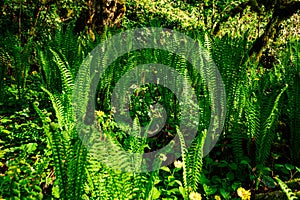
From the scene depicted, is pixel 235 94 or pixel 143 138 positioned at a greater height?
pixel 235 94

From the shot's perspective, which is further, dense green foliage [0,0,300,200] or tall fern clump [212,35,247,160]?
tall fern clump [212,35,247,160]

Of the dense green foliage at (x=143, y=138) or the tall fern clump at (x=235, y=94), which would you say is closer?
the dense green foliage at (x=143, y=138)

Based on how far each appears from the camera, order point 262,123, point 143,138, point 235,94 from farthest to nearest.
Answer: point 235,94 → point 262,123 → point 143,138

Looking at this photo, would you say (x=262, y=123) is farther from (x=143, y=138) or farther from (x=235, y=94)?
(x=143, y=138)

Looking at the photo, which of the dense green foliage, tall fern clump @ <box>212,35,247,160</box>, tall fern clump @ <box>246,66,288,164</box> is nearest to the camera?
the dense green foliage

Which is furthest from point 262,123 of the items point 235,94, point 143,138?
point 143,138

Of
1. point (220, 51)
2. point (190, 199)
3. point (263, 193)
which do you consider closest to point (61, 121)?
point (190, 199)

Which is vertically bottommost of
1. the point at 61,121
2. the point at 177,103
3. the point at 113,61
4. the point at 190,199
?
the point at 190,199

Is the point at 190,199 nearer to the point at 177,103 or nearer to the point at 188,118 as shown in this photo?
the point at 188,118

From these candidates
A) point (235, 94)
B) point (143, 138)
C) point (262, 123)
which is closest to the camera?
point (143, 138)

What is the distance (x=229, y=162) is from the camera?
1348 mm

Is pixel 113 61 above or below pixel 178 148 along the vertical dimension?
above

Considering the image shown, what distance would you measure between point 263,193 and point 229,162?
11.2 inches

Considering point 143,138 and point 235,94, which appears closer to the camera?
point 143,138
